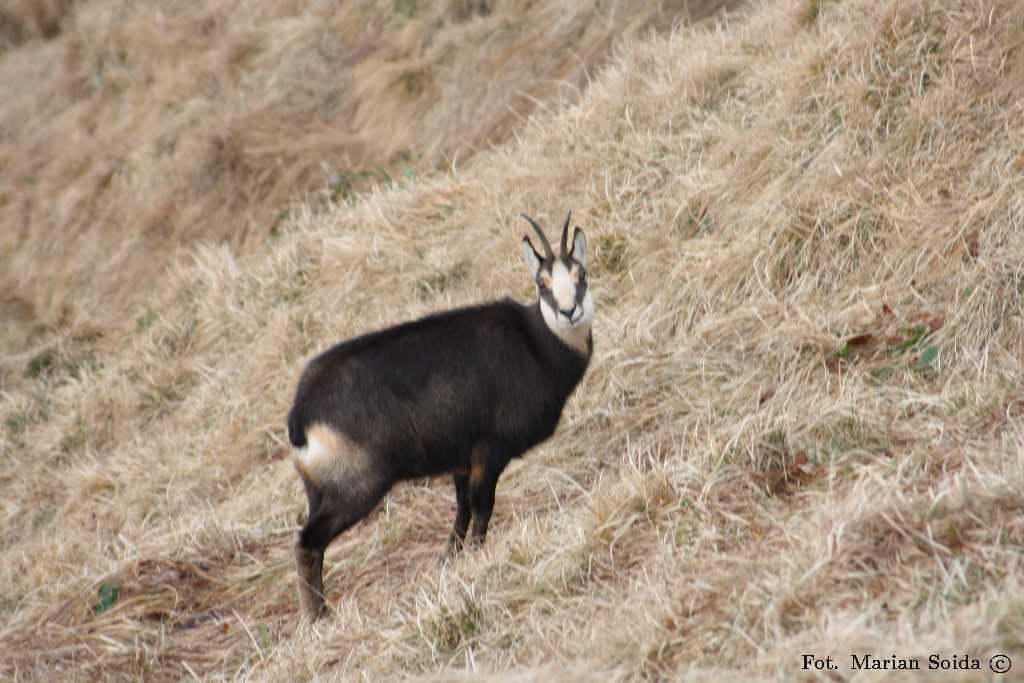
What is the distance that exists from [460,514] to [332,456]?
2.71 ft

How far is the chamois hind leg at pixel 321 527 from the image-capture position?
187 inches

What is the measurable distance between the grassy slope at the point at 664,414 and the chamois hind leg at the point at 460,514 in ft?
0.78

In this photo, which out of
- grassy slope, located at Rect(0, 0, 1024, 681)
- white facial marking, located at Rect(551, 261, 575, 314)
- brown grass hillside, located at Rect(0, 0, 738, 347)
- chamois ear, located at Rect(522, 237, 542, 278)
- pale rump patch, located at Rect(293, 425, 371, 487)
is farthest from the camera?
brown grass hillside, located at Rect(0, 0, 738, 347)

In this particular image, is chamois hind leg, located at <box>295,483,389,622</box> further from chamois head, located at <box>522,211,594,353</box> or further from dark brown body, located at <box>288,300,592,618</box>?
chamois head, located at <box>522,211,594,353</box>

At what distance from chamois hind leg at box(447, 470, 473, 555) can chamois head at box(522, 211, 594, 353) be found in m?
0.85

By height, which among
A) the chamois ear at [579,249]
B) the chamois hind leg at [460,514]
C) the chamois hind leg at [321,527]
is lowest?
the chamois hind leg at [460,514]

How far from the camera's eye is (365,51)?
36.7 ft

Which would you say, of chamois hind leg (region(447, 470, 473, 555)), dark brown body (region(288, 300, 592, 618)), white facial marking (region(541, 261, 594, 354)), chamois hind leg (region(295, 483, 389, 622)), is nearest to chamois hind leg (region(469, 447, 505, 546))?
dark brown body (region(288, 300, 592, 618))

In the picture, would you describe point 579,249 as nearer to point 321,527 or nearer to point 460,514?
point 460,514

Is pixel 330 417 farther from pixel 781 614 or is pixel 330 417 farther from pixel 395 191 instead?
pixel 395 191

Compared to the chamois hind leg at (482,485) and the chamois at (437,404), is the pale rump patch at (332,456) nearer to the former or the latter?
the chamois at (437,404)

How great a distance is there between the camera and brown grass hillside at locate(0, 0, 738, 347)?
377 inches

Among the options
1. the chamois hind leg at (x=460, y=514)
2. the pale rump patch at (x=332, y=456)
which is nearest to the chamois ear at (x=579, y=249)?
the chamois hind leg at (x=460, y=514)

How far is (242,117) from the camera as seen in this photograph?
1087 cm
